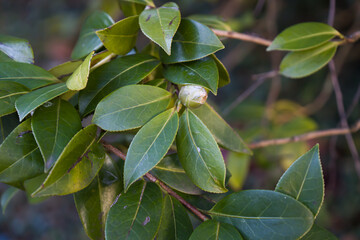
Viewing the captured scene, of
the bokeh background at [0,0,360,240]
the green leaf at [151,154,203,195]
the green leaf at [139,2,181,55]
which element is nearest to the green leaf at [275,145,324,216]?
the green leaf at [151,154,203,195]

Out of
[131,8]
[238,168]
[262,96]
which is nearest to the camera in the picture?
[131,8]

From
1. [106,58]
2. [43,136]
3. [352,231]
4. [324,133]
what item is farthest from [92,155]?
[352,231]

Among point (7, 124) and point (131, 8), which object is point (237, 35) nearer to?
point (131, 8)

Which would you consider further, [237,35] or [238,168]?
[238,168]

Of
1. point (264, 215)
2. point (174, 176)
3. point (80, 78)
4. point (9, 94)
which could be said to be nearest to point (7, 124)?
point (9, 94)

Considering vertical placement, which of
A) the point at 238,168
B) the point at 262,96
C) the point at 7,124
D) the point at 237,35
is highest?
the point at 237,35

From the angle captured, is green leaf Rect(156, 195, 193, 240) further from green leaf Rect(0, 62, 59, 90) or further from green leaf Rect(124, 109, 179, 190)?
green leaf Rect(0, 62, 59, 90)

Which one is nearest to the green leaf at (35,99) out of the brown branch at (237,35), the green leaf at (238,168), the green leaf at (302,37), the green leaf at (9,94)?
the green leaf at (9,94)

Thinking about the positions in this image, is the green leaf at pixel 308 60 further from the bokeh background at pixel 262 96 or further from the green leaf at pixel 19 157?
the green leaf at pixel 19 157
